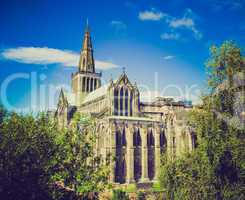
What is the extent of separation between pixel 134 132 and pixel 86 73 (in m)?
36.9

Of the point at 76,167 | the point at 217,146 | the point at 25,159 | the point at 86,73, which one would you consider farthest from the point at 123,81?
the point at 25,159

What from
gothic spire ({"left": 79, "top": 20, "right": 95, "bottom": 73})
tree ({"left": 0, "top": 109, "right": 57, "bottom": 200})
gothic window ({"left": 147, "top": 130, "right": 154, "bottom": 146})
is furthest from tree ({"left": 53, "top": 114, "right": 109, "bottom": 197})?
gothic spire ({"left": 79, "top": 20, "right": 95, "bottom": 73})

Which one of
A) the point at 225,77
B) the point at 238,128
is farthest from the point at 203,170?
the point at 225,77

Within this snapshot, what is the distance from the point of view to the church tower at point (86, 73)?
3300 inches

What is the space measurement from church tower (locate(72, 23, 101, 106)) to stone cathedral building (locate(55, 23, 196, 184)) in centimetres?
1602

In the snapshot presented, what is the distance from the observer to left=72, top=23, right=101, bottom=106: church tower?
8381 cm

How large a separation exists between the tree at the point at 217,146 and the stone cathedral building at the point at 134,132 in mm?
20644

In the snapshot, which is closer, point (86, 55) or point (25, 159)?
point (25, 159)

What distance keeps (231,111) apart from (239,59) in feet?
16.2

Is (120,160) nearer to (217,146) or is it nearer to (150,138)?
(150,138)

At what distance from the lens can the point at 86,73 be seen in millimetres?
84812

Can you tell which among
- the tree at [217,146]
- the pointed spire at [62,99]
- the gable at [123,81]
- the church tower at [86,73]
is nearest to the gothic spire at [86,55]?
the church tower at [86,73]

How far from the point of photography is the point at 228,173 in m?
21.7

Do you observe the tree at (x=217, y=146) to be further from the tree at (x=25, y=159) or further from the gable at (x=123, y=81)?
the gable at (x=123, y=81)
